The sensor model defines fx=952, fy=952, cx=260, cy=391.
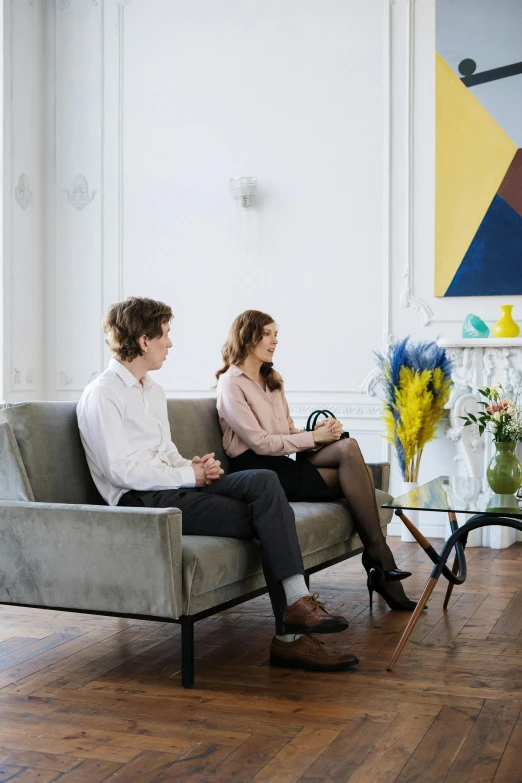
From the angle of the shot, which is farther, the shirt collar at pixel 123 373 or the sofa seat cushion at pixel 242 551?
the shirt collar at pixel 123 373

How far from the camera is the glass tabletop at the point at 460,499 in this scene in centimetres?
299

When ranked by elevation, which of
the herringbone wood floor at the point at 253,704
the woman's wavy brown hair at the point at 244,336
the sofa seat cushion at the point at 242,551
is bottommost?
the herringbone wood floor at the point at 253,704

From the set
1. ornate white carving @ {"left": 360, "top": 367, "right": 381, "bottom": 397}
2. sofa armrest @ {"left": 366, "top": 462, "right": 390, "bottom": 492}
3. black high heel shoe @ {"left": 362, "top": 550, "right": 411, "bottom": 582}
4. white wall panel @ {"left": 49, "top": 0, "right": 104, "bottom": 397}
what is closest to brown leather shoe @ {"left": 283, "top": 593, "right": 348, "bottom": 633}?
black high heel shoe @ {"left": 362, "top": 550, "right": 411, "bottom": 582}

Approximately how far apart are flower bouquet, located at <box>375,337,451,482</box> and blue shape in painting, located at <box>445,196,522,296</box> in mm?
470

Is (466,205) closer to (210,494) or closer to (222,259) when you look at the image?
(222,259)

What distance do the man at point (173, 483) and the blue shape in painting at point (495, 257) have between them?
2795 mm

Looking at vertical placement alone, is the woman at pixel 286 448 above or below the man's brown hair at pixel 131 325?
below

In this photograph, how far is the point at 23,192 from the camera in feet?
20.4

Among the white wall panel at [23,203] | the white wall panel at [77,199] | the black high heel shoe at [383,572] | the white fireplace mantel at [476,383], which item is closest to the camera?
the black high heel shoe at [383,572]

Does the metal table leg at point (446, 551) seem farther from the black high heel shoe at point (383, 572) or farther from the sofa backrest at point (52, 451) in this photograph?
the sofa backrest at point (52, 451)

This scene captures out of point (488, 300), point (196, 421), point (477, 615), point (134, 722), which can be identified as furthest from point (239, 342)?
point (488, 300)

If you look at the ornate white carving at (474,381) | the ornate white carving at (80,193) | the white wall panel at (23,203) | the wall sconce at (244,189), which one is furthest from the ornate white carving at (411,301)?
the white wall panel at (23,203)

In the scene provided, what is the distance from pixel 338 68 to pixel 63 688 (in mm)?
4298

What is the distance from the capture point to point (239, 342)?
3789 mm
